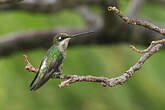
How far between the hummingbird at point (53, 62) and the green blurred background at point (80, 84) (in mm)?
2601

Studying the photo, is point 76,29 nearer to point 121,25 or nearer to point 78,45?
point 78,45

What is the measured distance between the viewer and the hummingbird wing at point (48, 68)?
8.26 ft

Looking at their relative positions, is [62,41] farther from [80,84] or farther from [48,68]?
[80,84]

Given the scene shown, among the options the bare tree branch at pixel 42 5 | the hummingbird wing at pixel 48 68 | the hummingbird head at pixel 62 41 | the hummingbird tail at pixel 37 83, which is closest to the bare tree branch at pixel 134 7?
the bare tree branch at pixel 42 5

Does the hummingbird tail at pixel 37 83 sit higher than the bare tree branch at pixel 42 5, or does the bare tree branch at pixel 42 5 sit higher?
the hummingbird tail at pixel 37 83

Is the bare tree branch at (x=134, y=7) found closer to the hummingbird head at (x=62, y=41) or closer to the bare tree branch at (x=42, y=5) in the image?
the bare tree branch at (x=42, y=5)

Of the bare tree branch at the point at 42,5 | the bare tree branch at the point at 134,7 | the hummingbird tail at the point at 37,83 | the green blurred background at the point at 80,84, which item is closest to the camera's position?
the hummingbird tail at the point at 37,83

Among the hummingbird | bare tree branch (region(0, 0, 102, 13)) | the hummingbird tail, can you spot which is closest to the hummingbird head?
the hummingbird

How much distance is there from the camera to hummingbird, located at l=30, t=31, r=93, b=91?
8.32 ft

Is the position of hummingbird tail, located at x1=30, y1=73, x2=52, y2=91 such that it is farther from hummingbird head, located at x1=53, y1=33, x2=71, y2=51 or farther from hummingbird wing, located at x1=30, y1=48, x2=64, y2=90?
hummingbird head, located at x1=53, y1=33, x2=71, y2=51

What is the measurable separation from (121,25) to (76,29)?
0.66 meters

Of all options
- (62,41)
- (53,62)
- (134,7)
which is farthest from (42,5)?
(53,62)

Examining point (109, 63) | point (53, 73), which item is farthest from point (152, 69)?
point (53, 73)

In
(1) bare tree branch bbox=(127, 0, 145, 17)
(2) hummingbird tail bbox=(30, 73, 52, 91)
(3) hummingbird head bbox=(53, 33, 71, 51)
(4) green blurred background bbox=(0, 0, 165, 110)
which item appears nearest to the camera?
(2) hummingbird tail bbox=(30, 73, 52, 91)
